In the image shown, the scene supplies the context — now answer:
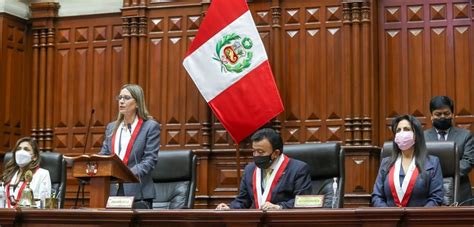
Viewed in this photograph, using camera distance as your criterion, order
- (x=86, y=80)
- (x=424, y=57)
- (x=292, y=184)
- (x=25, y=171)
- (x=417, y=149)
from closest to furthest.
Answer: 1. (x=417, y=149)
2. (x=292, y=184)
3. (x=25, y=171)
4. (x=424, y=57)
5. (x=86, y=80)

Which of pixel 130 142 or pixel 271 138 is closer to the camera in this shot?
pixel 271 138

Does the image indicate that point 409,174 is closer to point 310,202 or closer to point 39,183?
point 310,202

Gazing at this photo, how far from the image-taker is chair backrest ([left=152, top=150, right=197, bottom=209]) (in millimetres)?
6848

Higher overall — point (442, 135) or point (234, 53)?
point (234, 53)

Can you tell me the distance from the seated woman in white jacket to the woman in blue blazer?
2.59 m

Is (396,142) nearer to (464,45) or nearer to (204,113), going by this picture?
(464,45)

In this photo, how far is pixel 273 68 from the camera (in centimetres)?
909

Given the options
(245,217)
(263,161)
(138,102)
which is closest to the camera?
(245,217)

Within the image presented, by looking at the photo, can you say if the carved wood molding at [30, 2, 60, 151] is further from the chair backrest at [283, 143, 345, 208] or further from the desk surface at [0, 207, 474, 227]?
the desk surface at [0, 207, 474, 227]

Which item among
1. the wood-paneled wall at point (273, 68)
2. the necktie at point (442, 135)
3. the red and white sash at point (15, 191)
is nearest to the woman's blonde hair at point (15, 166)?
the red and white sash at point (15, 191)

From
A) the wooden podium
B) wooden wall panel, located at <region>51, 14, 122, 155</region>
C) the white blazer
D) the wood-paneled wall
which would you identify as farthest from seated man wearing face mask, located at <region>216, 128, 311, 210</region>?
wooden wall panel, located at <region>51, 14, 122, 155</region>

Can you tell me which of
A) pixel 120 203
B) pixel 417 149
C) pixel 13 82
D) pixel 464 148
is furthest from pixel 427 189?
pixel 13 82

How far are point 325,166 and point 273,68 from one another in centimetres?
271

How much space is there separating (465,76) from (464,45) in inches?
11.8
